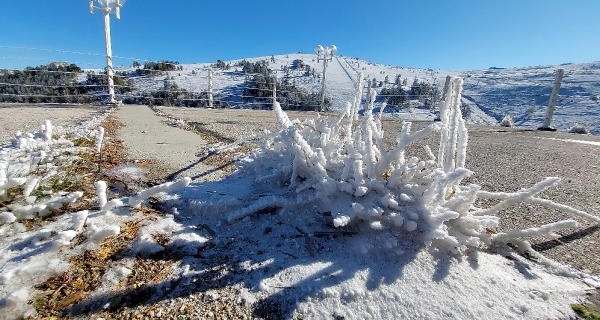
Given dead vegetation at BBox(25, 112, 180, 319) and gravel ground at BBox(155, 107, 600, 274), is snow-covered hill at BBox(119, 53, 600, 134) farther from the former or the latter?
dead vegetation at BBox(25, 112, 180, 319)

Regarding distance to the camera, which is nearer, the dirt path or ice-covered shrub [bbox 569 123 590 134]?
the dirt path

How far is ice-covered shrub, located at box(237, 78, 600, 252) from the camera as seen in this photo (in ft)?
4.05

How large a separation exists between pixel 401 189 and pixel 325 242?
1.18 ft

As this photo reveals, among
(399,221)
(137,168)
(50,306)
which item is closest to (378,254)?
(399,221)

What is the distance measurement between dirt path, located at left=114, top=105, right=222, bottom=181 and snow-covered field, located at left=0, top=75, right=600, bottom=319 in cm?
48

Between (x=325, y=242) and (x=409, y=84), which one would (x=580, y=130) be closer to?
(x=325, y=242)

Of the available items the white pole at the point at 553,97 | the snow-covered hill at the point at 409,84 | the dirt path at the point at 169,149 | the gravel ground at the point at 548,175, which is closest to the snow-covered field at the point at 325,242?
the gravel ground at the point at 548,175

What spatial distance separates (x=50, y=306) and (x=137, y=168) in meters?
1.28

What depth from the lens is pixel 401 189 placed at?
1.36 m

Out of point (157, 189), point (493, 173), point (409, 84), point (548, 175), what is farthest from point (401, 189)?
point (409, 84)

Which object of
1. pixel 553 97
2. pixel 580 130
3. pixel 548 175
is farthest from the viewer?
pixel 553 97

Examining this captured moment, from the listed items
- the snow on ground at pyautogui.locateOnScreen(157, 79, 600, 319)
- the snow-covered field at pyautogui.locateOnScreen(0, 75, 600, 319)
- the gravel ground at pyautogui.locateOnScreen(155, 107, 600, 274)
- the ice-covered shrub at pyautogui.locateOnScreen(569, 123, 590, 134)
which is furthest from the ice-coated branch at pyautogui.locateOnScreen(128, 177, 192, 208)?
the ice-covered shrub at pyautogui.locateOnScreen(569, 123, 590, 134)

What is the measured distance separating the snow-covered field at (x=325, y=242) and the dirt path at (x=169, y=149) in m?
0.48

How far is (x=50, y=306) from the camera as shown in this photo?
91 cm
